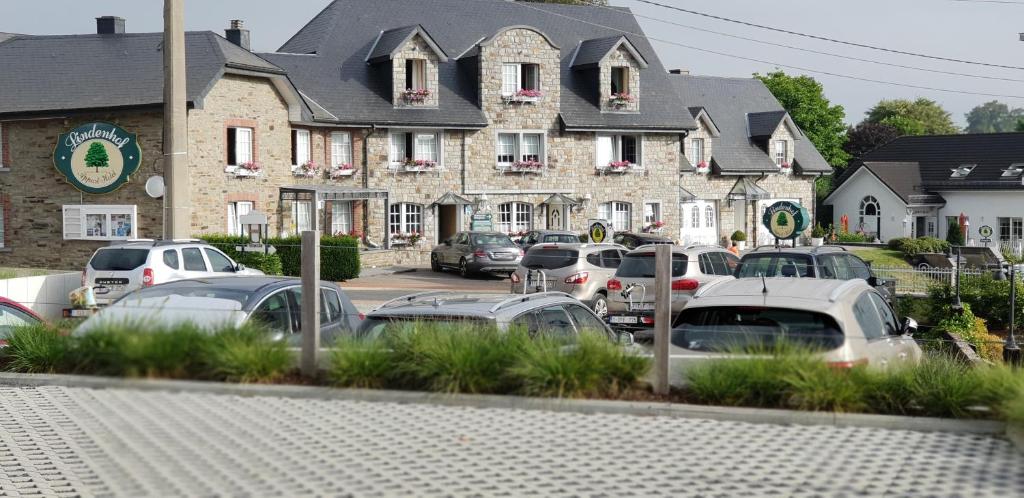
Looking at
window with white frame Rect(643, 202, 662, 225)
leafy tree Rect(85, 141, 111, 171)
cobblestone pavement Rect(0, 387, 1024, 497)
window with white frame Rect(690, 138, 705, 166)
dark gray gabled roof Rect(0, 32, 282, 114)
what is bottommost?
cobblestone pavement Rect(0, 387, 1024, 497)

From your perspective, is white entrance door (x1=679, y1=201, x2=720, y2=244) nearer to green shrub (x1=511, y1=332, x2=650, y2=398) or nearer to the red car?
the red car

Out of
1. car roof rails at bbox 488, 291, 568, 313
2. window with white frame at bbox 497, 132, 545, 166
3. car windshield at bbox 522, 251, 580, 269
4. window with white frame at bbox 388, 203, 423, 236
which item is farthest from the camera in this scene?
window with white frame at bbox 497, 132, 545, 166

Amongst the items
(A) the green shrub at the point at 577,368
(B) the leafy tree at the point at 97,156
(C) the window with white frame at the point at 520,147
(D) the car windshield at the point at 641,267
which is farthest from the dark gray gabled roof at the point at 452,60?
(A) the green shrub at the point at 577,368

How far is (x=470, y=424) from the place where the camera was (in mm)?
7535

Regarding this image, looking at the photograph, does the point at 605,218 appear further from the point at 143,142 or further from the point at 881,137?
the point at 881,137

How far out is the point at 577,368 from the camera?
8344 mm

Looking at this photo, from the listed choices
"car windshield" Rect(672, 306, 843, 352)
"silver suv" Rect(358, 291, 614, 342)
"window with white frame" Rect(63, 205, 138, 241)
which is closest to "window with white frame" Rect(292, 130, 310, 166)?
"window with white frame" Rect(63, 205, 138, 241)

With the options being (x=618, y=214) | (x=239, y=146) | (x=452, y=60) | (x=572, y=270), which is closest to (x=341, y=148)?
(x=239, y=146)

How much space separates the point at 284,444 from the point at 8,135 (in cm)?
3039

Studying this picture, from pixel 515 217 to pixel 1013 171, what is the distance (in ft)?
91.4

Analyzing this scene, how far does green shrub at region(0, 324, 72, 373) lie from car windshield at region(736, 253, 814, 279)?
37.7ft

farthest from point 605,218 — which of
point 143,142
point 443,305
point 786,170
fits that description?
point 443,305

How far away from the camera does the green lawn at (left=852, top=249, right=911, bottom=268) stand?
4219 centimetres

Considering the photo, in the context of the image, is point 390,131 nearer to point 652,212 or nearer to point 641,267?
point 652,212
